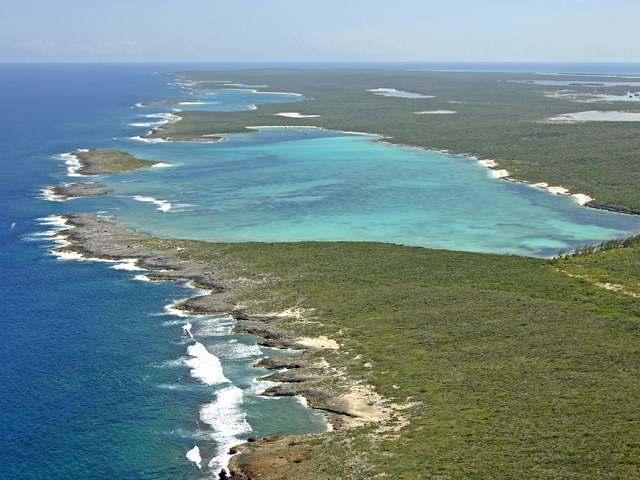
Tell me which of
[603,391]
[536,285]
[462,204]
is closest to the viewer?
[603,391]

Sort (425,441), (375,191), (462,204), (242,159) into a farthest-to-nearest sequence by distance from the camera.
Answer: (242,159) → (375,191) → (462,204) → (425,441)

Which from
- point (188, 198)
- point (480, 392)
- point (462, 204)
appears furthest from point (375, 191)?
point (480, 392)

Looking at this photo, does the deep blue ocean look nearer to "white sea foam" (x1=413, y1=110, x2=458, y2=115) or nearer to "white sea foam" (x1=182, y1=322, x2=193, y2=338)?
"white sea foam" (x1=182, y1=322, x2=193, y2=338)

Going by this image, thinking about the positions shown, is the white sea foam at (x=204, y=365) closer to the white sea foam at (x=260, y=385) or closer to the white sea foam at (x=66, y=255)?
the white sea foam at (x=260, y=385)

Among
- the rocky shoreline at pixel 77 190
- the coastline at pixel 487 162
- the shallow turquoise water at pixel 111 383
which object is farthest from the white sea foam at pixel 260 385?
the coastline at pixel 487 162

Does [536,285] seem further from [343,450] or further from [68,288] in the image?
[68,288]

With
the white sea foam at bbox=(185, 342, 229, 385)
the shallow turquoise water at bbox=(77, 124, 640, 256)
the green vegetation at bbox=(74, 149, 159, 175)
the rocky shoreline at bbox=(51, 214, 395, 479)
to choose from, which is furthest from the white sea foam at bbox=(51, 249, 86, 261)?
the green vegetation at bbox=(74, 149, 159, 175)
